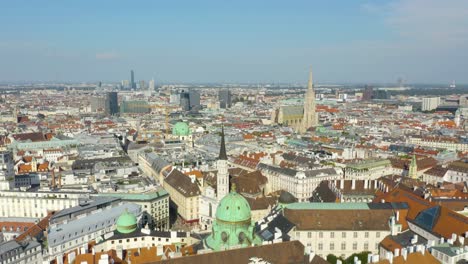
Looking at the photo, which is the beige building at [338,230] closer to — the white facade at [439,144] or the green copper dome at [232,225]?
the green copper dome at [232,225]

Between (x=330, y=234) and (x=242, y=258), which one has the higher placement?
(x=242, y=258)

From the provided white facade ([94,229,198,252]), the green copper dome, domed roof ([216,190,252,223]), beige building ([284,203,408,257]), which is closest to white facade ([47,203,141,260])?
white facade ([94,229,198,252])

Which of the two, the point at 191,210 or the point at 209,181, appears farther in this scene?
the point at 209,181

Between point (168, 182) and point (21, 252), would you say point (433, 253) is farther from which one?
point (168, 182)

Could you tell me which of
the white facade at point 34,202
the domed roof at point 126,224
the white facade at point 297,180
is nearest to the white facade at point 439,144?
the white facade at point 297,180

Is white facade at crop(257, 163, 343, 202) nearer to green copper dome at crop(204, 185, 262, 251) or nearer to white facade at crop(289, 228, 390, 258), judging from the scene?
white facade at crop(289, 228, 390, 258)

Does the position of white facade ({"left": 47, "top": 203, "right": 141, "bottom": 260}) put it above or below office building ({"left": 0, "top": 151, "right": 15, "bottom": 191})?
below

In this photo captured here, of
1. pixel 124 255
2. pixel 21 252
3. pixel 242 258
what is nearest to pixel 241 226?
pixel 242 258

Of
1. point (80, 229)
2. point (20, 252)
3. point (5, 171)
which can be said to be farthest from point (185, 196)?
point (5, 171)
